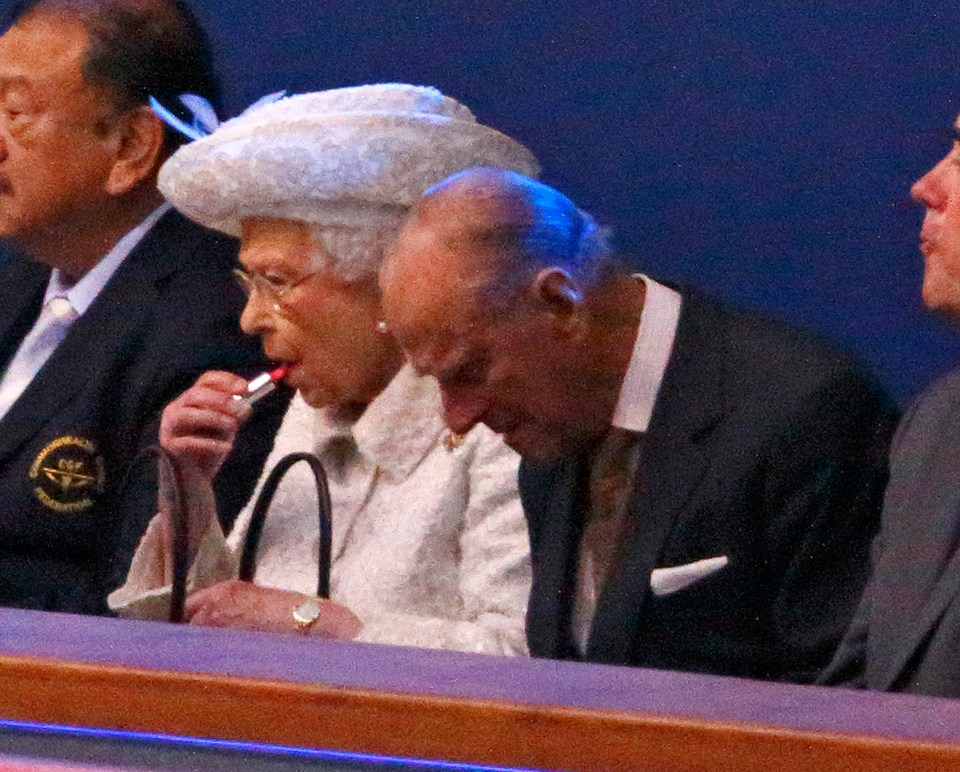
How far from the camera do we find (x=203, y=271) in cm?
245

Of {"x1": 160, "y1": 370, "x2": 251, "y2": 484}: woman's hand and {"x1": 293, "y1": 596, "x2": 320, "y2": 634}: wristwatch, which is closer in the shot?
{"x1": 293, "y1": 596, "x2": 320, "y2": 634}: wristwatch

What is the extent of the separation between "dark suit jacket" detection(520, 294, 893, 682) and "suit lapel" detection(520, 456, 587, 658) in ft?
0.19

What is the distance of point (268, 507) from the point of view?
1.97m

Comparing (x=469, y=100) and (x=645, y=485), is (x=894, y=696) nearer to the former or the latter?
(x=645, y=485)

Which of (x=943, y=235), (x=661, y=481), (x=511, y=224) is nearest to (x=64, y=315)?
(x=511, y=224)

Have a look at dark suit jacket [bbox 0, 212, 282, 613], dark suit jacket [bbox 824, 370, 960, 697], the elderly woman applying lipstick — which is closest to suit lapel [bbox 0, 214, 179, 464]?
dark suit jacket [bbox 0, 212, 282, 613]

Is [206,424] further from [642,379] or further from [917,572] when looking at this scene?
[917,572]

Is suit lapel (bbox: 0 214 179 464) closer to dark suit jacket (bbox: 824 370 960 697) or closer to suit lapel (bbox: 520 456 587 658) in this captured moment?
suit lapel (bbox: 520 456 587 658)

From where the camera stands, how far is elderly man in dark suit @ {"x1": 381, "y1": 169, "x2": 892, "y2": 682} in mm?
1677

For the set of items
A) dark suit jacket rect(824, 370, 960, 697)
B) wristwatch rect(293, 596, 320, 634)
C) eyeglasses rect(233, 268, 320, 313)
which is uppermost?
dark suit jacket rect(824, 370, 960, 697)

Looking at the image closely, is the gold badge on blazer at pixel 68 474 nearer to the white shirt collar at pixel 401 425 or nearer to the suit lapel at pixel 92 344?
the suit lapel at pixel 92 344

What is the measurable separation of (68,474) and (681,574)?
3.29 ft

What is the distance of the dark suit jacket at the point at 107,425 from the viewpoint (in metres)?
2.27

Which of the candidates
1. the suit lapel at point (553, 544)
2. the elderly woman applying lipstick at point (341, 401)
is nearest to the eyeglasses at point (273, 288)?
the elderly woman applying lipstick at point (341, 401)
